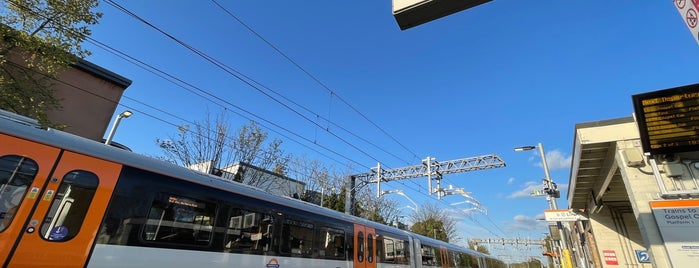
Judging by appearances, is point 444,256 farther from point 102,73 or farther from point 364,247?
point 102,73

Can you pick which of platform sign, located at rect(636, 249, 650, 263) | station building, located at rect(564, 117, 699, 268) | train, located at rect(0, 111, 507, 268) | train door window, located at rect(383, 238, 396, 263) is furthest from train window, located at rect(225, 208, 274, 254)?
platform sign, located at rect(636, 249, 650, 263)

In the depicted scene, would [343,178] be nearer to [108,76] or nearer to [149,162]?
[108,76]

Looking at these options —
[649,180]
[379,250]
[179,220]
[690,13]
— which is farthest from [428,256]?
[690,13]

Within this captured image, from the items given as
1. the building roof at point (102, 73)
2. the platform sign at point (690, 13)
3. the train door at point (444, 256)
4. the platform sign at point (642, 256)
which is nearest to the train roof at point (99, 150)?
the platform sign at point (690, 13)

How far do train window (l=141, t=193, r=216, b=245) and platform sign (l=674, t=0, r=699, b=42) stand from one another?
20.3 feet

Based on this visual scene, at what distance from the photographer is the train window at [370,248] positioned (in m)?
10.4

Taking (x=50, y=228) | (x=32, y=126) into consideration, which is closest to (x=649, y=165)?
(x=50, y=228)

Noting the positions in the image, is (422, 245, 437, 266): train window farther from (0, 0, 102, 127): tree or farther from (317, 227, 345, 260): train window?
(0, 0, 102, 127): tree

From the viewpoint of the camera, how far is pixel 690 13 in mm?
1995

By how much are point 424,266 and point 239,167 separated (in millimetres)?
10416

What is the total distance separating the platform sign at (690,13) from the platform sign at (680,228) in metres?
6.49

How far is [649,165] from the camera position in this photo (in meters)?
7.15

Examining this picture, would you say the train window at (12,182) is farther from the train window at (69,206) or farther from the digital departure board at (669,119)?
the digital departure board at (669,119)

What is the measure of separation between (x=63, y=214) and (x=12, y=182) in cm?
64
